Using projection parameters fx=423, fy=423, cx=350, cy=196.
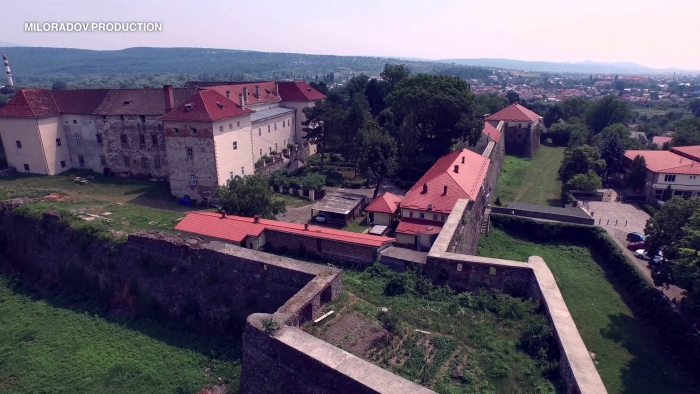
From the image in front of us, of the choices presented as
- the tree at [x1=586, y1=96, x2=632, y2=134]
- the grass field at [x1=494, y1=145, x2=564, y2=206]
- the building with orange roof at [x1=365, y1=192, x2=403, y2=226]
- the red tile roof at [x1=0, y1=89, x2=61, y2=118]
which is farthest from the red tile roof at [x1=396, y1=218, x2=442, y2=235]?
the tree at [x1=586, y1=96, x2=632, y2=134]

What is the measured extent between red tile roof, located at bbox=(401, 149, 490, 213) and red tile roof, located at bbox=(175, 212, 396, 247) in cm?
498

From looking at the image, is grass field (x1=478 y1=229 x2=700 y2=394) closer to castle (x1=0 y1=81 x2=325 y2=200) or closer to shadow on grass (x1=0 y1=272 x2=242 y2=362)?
shadow on grass (x1=0 y1=272 x2=242 y2=362)

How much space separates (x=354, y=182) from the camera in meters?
38.6

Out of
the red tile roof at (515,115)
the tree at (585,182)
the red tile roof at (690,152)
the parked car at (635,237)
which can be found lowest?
the parked car at (635,237)

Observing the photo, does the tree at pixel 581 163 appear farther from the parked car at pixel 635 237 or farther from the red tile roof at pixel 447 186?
the red tile roof at pixel 447 186

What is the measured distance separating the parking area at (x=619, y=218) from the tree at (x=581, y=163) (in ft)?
11.0

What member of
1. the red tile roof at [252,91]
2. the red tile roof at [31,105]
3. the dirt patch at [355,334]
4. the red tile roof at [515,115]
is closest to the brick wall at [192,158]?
the red tile roof at [252,91]

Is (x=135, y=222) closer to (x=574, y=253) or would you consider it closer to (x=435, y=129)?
(x=435, y=129)

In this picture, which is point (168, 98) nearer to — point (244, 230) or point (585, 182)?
point (244, 230)

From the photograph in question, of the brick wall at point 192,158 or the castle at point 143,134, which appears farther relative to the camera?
the castle at point 143,134

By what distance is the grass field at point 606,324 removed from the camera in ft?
48.5

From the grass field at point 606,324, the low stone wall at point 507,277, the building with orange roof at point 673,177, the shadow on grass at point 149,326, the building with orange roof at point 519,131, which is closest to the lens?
the low stone wall at point 507,277

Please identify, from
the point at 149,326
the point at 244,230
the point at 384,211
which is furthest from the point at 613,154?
the point at 149,326

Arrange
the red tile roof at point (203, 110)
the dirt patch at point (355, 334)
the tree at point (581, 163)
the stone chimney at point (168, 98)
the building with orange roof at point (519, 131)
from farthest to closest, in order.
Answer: the building with orange roof at point (519, 131), the tree at point (581, 163), the stone chimney at point (168, 98), the red tile roof at point (203, 110), the dirt patch at point (355, 334)
